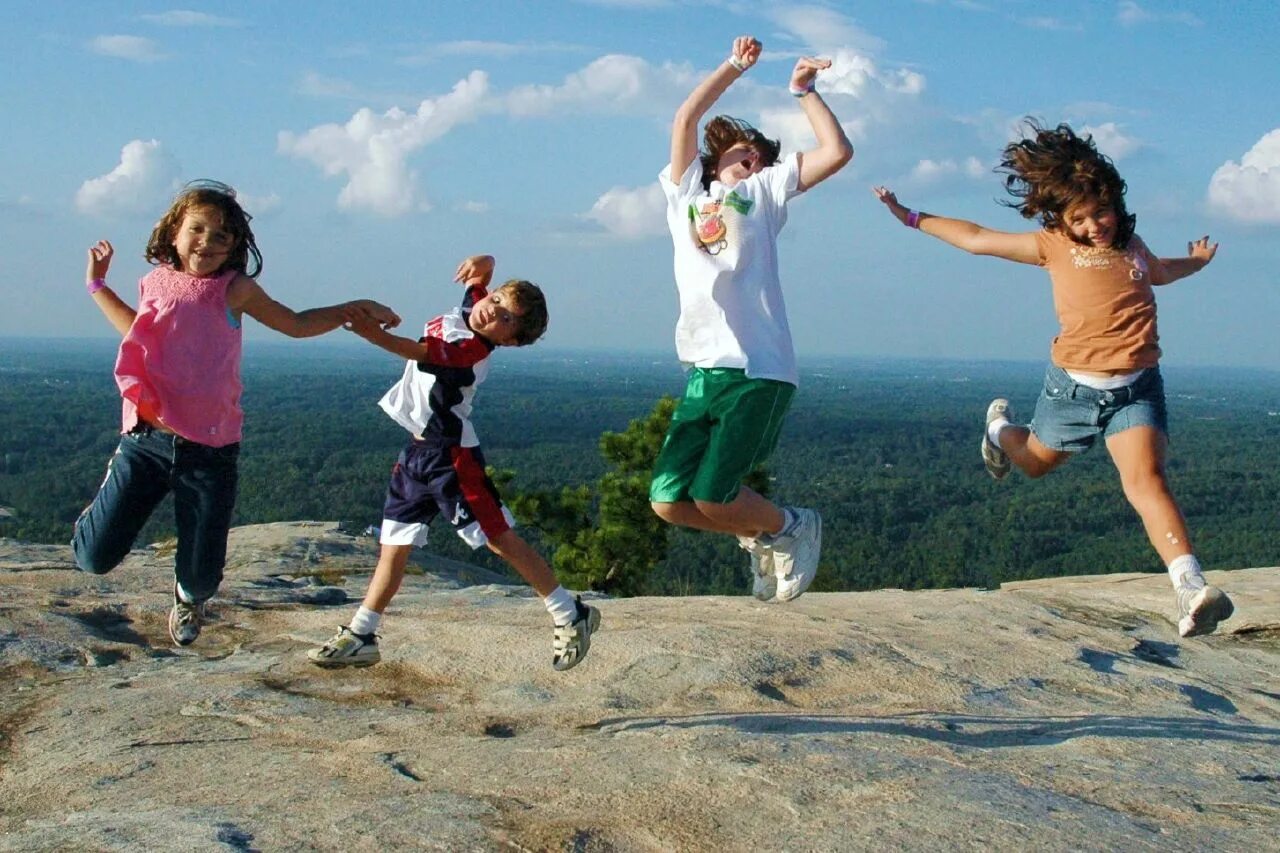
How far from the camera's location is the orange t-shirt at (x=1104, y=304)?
4.72 m

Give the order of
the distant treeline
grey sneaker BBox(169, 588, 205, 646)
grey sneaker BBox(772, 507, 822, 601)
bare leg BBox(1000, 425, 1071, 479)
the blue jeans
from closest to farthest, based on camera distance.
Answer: the blue jeans, grey sneaker BBox(169, 588, 205, 646), grey sneaker BBox(772, 507, 822, 601), bare leg BBox(1000, 425, 1071, 479), the distant treeline

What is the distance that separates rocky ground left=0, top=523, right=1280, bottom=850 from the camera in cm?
301

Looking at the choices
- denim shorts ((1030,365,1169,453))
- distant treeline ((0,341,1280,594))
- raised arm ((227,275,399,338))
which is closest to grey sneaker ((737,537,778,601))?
denim shorts ((1030,365,1169,453))

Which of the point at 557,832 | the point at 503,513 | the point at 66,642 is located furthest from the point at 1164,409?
the point at 66,642

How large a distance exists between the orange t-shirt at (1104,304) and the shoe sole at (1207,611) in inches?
35.7

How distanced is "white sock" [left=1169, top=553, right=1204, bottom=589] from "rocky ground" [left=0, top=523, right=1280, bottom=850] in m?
0.55

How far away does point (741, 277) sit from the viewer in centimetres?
448

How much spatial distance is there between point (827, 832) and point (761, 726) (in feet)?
3.99

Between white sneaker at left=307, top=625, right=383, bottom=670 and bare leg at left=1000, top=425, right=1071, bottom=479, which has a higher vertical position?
bare leg at left=1000, top=425, right=1071, bottom=479

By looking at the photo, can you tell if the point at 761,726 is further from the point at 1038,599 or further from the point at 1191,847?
the point at 1038,599

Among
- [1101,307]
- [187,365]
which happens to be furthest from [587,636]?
[1101,307]

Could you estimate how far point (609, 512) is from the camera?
16.8 m

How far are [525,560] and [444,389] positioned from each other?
2.40 feet

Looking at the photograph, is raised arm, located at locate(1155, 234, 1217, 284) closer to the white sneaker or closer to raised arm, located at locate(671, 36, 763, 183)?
raised arm, located at locate(671, 36, 763, 183)
